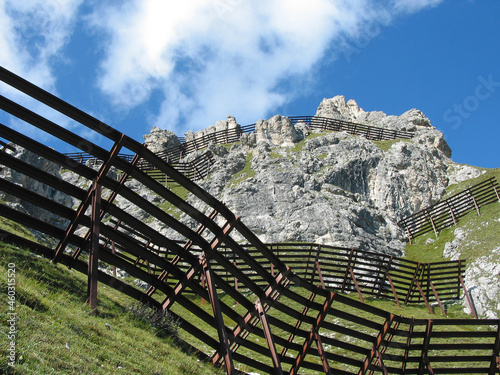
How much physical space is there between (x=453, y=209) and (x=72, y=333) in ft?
131

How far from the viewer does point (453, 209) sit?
132 feet

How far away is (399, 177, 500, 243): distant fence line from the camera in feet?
127

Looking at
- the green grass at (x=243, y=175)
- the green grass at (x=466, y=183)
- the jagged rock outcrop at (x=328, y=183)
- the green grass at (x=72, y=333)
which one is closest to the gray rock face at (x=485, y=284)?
the jagged rock outcrop at (x=328, y=183)

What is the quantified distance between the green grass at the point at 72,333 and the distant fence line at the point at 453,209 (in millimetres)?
35318

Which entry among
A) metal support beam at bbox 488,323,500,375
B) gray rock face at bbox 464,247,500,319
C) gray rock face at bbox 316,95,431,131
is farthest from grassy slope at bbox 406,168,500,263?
gray rock face at bbox 316,95,431,131

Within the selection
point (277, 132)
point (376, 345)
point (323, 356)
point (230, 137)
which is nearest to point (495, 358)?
point (376, 345)

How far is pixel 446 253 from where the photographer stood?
111 ft

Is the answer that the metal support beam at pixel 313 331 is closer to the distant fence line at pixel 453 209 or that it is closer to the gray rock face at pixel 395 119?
the distant fence line at pixel 453 209

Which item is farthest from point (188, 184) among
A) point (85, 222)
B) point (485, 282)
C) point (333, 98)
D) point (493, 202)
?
point (333, 98)

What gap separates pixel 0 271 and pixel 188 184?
4189mm

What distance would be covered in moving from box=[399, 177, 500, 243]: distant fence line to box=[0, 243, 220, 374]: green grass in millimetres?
35318

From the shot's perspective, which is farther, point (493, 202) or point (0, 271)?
point (493, 202)

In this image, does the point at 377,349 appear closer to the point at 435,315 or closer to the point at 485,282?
the point at 435,315

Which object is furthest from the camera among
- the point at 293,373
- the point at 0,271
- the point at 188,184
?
the point at 293,373
